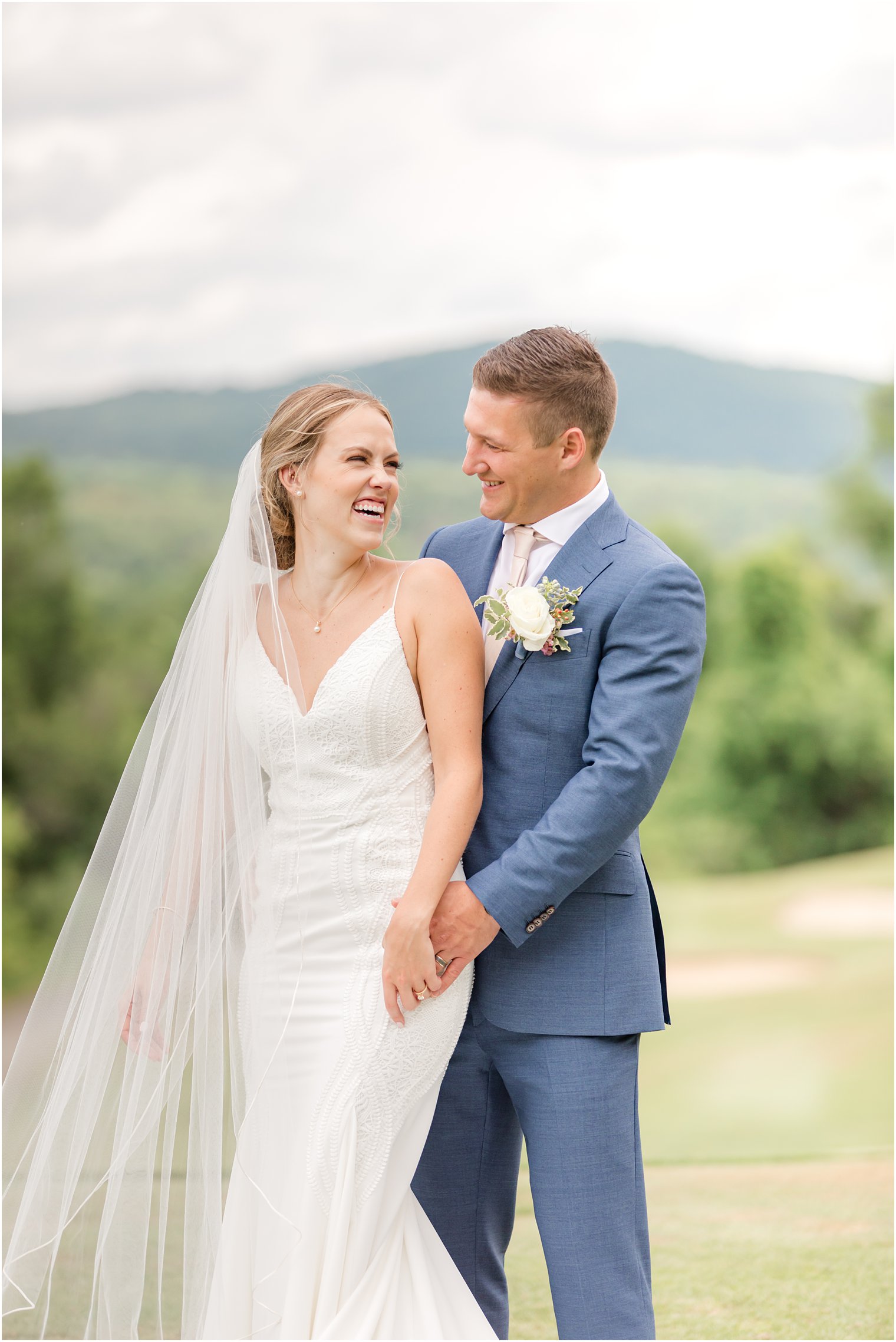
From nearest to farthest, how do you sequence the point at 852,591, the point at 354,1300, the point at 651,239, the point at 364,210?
the point at 354,1300 → the point at 364,210 → the point at 651,239 → the point at 852,591

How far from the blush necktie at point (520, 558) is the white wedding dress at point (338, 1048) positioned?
0.23m

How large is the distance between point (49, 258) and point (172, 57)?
235 cm

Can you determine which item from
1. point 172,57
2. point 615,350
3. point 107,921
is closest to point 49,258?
point 172,57

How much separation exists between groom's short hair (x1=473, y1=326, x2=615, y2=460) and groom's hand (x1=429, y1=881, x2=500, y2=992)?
0.82 m

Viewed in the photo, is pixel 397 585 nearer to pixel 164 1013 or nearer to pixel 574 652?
pixel 574 652

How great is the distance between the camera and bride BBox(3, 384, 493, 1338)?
205 centimetres

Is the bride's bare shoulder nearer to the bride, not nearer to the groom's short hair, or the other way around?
the bride

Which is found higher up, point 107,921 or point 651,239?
point 651,239

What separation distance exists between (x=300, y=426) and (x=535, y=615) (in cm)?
55

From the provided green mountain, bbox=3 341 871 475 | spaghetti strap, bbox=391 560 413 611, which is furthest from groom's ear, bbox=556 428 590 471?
green mountain, bbox=3 341 871 475

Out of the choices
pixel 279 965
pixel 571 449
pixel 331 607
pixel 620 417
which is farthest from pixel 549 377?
pixel 620 417

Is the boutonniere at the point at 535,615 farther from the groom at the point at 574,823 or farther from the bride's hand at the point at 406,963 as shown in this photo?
the bride's hand at the point at 406,963

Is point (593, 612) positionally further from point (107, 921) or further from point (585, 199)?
point (585, 199)

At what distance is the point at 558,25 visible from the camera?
475 inches
